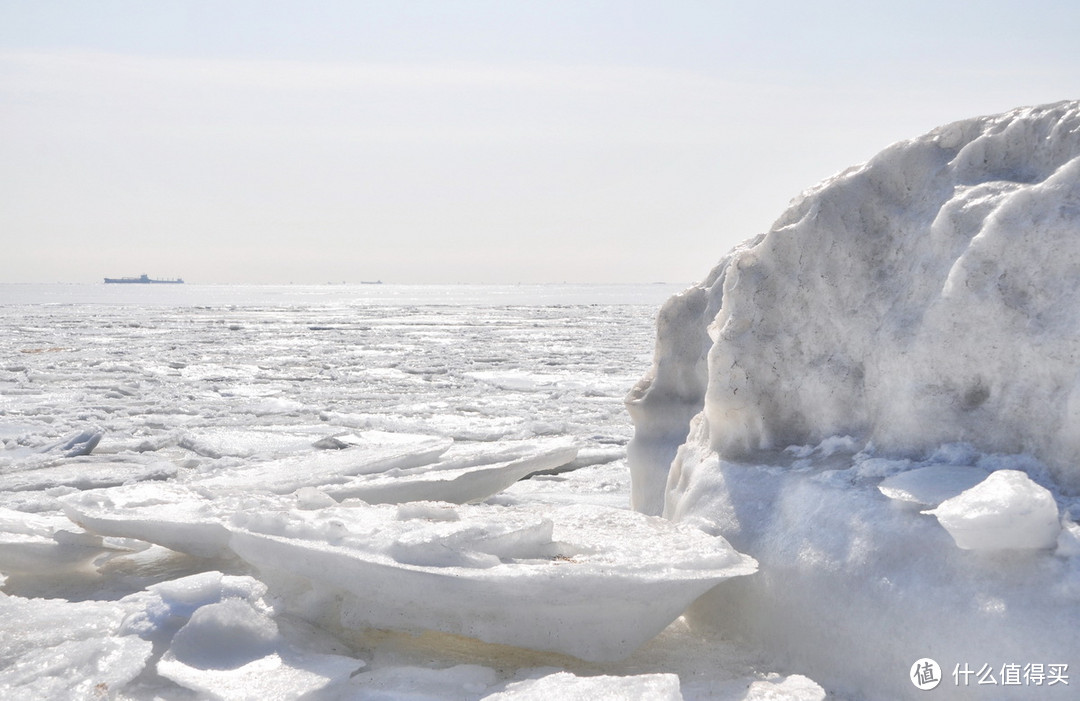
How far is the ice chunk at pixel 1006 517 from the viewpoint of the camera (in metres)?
1.58

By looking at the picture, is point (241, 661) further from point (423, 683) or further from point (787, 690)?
point (787, 690)

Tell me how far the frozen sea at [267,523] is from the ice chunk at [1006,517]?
1.43 ft

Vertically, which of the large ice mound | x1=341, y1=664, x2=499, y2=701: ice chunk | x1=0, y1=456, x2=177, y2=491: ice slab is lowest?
x1=0, y1=456, x2=177, y2=491: ice slab

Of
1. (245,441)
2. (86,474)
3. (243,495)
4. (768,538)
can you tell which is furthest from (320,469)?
(768,538)

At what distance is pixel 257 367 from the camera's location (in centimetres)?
942

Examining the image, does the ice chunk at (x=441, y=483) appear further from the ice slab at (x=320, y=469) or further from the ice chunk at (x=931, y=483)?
the ice chunk at (x=931, y=483)

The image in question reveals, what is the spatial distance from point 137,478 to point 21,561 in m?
1.43

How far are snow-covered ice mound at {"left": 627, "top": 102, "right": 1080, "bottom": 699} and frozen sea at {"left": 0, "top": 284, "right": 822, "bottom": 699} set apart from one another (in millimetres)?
247

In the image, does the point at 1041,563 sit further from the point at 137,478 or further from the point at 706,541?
the point at 137,478

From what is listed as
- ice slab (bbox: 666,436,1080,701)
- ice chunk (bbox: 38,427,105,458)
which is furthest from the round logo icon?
ice chunk (bbox: 38,427,105,458)

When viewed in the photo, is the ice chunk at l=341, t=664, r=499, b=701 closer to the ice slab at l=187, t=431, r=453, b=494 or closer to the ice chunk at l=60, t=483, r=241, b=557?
the ice chunk at l=60, t=483, r=241, b=557

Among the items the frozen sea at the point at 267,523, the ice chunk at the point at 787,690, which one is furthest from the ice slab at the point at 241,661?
the ice chunk at the point at 787,690

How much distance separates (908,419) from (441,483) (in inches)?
70.5

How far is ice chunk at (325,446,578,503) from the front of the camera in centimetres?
316
